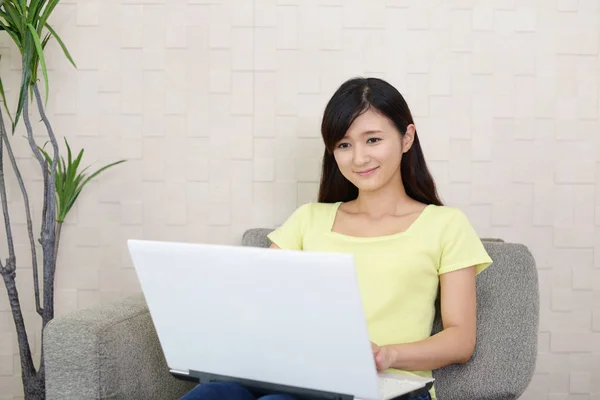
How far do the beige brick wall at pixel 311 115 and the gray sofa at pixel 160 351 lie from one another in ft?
1.64

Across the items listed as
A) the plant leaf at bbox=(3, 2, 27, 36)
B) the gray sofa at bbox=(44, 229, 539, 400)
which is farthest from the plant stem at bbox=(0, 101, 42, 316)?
the gray sofa at bbox=(44, 229, 539, 400)

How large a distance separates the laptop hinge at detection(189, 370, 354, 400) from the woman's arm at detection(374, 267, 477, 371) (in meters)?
0.27

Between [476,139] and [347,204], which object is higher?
[476,139]

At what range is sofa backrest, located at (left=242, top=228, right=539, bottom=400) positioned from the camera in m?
1.79

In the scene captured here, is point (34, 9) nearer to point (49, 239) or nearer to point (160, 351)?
point (49, 239)

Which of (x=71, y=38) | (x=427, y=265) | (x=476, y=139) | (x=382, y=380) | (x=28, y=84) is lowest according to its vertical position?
(x=382, y=380)

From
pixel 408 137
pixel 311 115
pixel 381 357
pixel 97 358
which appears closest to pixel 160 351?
pixel 97 358

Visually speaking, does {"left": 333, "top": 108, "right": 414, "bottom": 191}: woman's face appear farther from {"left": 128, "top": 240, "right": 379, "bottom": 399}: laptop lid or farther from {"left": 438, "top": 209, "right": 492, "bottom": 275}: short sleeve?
{"left": 128, "top": 240, "right": 379, "bottom": 399}: laptop lid

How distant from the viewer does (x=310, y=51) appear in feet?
7.77

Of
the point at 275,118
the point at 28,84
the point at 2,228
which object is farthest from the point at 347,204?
the point at 2,228

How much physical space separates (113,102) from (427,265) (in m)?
1.19

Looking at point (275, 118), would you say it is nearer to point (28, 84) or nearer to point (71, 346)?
point (28, 84)

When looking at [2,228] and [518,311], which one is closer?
[518,311]

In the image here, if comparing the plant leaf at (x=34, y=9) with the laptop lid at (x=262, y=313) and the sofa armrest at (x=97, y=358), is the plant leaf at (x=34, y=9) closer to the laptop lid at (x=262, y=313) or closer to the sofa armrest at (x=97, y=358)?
the sofa armrest at (x=97, y=358)
